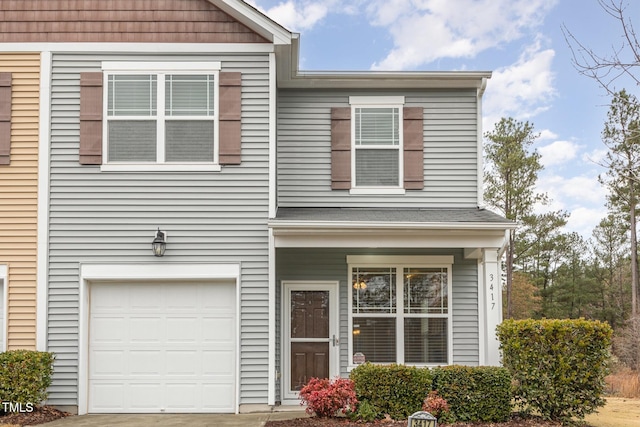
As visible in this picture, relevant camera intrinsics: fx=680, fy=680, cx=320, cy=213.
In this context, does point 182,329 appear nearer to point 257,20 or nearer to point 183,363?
point 183,363

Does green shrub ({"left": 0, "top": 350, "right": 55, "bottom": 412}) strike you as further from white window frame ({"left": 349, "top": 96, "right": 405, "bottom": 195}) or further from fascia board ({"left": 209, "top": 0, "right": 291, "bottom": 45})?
fascia board ({"left": 209, "top": 0, "right": 291, "bottom": 45})

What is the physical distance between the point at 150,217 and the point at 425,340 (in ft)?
14.9

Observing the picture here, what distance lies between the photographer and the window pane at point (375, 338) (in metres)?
10.5

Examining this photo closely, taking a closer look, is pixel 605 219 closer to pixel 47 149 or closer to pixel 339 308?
pixel 339 308

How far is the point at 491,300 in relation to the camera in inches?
365

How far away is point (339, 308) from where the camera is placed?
1054 cm

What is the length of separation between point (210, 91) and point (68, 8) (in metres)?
2.37

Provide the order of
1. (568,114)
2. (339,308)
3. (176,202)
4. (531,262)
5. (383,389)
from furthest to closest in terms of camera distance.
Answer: (531,262), (568,114), (339,308), (176,202), (383,389)

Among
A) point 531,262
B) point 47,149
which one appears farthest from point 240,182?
point 531,262

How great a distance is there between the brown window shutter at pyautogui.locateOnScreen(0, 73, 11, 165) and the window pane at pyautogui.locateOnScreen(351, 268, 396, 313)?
537 cm

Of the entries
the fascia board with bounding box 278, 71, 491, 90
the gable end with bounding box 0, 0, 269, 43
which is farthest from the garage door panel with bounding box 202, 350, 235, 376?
the gable end with bounding box 0, 0, 269, 43

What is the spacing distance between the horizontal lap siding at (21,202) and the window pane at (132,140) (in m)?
1.09

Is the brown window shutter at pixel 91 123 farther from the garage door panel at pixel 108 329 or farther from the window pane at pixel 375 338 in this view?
the window pane at pixel 375 338

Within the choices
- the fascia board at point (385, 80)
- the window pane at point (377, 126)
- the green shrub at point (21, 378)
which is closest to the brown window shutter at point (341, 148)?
the window pane at point (377, 126)
